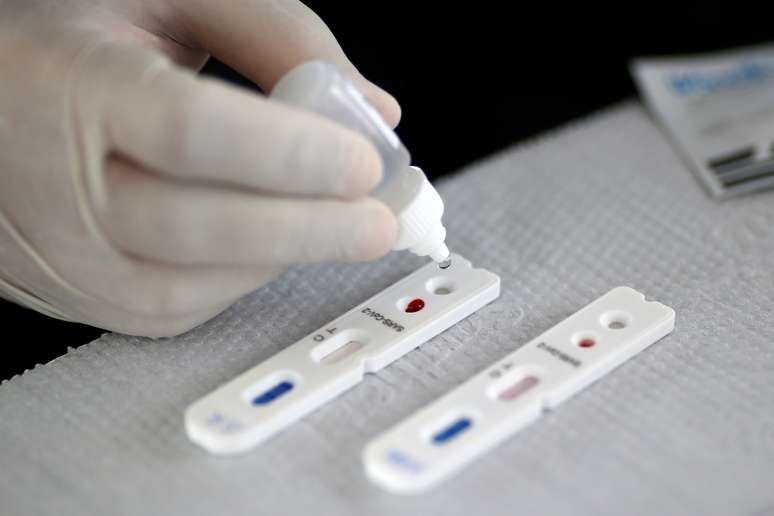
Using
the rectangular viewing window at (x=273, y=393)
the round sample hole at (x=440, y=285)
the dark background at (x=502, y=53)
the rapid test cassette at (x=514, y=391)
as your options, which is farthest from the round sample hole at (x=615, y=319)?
the dark background at (x=502, y=53)

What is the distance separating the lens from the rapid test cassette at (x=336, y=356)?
58cm

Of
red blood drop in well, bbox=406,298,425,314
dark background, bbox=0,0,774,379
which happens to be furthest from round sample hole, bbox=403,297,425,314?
dark background, bbox=0,0,774,379

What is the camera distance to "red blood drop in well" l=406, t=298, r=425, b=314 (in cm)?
68

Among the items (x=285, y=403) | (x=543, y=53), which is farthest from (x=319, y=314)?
(x=543, y=53)

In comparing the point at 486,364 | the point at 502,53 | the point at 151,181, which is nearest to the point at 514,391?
the point at 486,364

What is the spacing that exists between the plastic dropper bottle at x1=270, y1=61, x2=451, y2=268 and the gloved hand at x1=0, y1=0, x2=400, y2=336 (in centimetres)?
3

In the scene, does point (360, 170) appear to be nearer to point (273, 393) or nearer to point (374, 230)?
point (374, 230)

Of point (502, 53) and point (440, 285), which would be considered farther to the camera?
point (502, 53)

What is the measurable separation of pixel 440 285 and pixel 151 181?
0.80ft

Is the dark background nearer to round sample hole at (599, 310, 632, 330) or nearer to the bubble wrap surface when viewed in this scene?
the bubble wrap surface

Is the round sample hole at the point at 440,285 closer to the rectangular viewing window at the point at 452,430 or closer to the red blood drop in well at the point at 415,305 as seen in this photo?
the red blood drop in well at the point at 415,305

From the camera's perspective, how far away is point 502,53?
1.22 m

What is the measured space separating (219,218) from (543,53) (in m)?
0.77

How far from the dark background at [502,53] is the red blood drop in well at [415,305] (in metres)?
0.38
